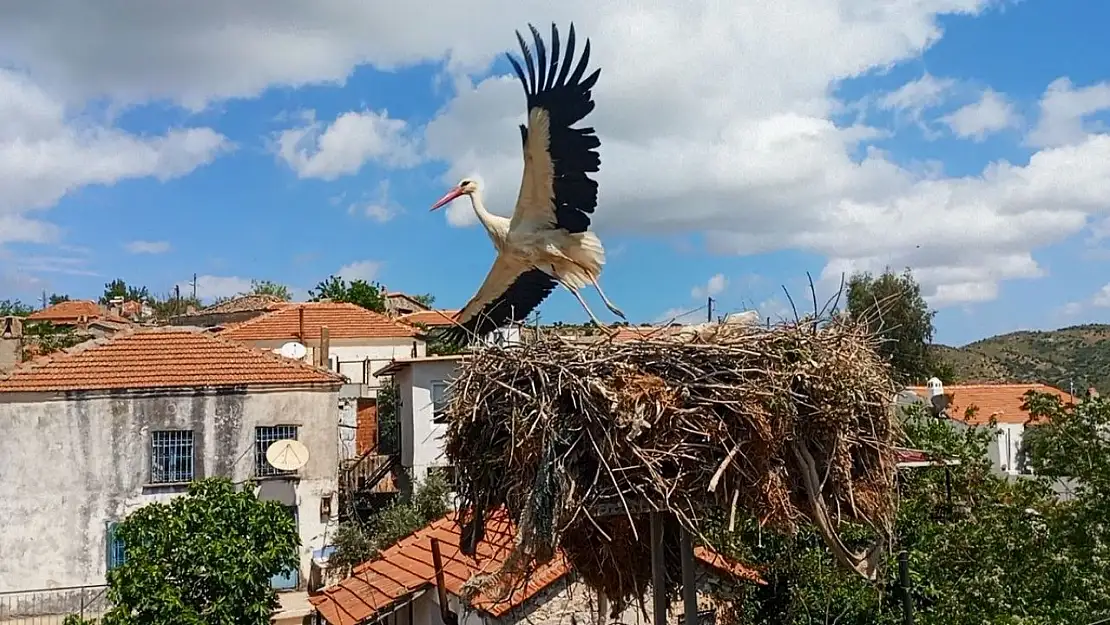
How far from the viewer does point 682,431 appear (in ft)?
16.0

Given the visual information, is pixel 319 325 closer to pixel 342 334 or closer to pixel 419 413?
pixel 342 334

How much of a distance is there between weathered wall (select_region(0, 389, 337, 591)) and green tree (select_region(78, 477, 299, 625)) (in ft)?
22.9

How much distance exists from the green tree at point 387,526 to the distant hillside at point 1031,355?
33.1m

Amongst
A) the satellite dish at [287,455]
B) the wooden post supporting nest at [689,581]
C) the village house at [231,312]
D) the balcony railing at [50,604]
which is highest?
the village house at [231,312]

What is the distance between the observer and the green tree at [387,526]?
20.8 metres

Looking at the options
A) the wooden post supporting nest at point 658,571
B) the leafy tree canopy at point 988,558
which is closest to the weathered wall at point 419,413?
the leafy tree canopy at point 988,558

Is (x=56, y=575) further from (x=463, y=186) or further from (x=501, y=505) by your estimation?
(x=501, y=505)

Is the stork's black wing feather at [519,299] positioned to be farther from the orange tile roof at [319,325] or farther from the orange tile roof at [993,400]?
the orange tile roof at [319,325]

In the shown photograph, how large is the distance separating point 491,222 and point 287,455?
14.0 meters

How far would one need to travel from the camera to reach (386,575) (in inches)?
473

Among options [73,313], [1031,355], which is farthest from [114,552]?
[1031,355]

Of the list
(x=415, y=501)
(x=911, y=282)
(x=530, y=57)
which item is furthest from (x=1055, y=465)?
(x=911, y=282)

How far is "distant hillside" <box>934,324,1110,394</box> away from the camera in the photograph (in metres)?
52.1

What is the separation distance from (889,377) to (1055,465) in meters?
6.45
